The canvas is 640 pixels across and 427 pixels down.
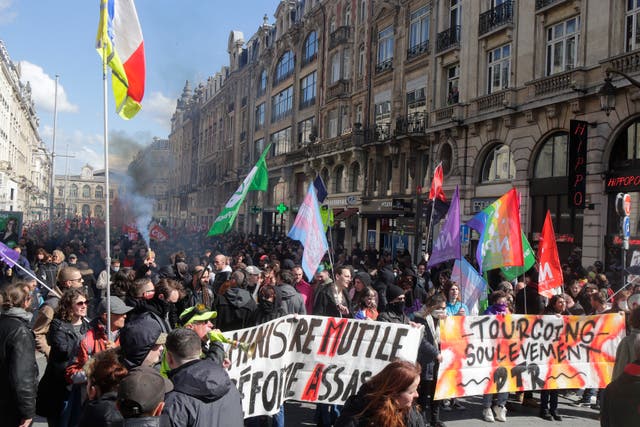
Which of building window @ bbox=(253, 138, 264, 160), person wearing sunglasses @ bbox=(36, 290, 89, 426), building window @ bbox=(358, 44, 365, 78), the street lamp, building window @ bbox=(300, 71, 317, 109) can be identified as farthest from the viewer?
building window @ bbox=(253, 138, 264, 160)

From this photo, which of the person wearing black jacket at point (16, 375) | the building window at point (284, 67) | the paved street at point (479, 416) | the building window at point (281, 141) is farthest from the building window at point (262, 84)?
the person wearing black jacket at point (16, 375)

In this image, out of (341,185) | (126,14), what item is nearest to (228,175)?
(341,185)

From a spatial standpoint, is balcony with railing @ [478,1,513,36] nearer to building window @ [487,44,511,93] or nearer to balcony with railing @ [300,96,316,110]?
building window @ [487,44,511,93]

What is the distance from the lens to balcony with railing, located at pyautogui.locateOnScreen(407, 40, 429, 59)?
86.0 ft

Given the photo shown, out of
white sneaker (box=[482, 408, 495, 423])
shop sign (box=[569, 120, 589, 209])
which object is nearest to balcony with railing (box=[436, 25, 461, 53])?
shop sign (box=[569, 120, 589, 209])

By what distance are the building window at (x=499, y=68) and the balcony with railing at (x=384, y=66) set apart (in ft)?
26.1

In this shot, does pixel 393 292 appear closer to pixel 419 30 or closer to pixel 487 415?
pixel 487 415

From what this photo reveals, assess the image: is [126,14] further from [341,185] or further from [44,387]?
[341,185]

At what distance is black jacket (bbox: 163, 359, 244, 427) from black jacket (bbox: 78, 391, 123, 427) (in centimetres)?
26

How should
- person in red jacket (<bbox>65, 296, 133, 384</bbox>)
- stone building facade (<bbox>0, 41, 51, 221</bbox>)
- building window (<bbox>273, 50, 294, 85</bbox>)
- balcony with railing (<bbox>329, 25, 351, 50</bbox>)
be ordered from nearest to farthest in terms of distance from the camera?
person in red jacket (<bbox>65, 296, 133, 384</bbox>)
balcony with railing (<bbox>329, 25, 351, 50</bbox>)
building window (<bbox>273, 50, 294, 85</bbox>)
stone building facade (<bbox>0, 41, 51, 221</bbox>)

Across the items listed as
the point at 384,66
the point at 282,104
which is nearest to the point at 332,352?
the point at 384,66

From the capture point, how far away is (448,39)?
24422mm

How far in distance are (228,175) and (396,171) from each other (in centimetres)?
3187

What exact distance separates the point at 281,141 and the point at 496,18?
2547 cm
